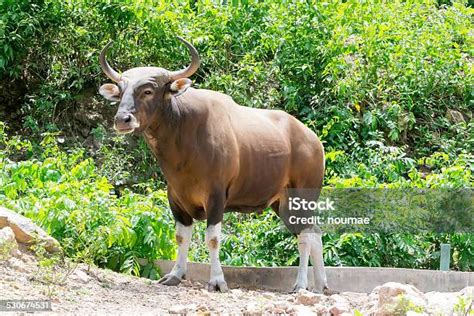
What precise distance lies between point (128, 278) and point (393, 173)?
4.05 m

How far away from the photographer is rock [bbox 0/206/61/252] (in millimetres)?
7336

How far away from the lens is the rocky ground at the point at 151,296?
221 inches

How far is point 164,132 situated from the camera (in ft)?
25.6

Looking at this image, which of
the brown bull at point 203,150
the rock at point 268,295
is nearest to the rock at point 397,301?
the rock at point 268,295

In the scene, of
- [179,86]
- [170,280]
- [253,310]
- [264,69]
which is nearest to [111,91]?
[179,86]

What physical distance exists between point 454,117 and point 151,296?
767 cm

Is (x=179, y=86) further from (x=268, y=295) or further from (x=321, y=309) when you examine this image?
(x=321, y=309)

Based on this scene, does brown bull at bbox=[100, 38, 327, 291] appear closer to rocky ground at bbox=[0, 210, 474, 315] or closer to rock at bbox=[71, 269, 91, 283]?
rocky ground at bbox=[0, 210, 474, 315]

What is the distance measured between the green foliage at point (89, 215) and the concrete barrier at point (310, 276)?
0.29 m

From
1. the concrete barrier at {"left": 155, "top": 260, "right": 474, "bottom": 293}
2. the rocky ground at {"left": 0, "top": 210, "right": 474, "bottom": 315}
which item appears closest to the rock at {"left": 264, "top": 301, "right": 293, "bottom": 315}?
the rocky ground at {"left": 0, "top": 210, "right": 474, "bottom": 315}

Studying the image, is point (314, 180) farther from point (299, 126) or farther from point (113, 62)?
point (113, 62)

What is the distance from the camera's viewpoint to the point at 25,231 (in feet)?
24.3

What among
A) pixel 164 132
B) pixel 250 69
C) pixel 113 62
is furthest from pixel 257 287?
pixel 113 62

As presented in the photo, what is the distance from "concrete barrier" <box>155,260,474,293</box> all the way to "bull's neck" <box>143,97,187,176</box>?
122 centimetres
